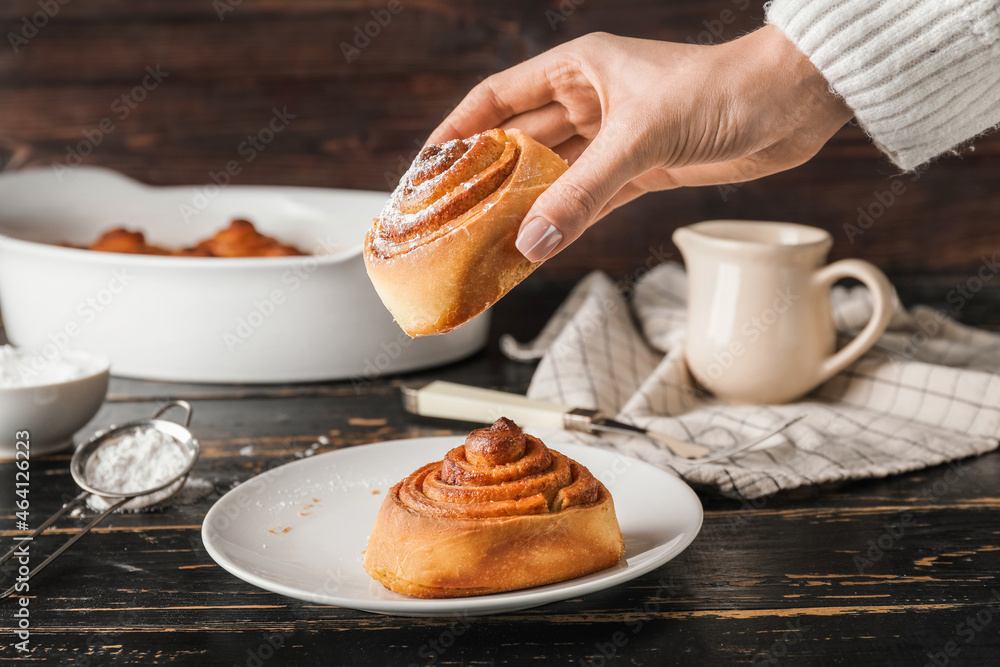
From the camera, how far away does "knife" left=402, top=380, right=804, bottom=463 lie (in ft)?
3.62

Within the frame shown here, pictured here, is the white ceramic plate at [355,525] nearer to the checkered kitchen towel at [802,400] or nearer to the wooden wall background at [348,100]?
the checkered kitchen towel at [802,400]

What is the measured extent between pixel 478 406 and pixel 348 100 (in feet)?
3.45

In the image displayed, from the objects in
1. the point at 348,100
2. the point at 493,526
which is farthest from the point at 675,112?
the point at 348,100

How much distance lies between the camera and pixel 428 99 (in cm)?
200

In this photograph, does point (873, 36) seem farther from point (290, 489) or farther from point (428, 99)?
point (428, 99)

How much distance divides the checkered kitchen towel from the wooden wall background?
441mm

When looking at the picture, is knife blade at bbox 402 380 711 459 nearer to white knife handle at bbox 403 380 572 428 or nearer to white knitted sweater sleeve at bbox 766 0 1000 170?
white knife handle at bbox 403 380 572 428

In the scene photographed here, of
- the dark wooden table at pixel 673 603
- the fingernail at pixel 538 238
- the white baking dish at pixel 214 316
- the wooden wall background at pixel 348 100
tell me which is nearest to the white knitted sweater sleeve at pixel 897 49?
the fingernail at pixel 538 238

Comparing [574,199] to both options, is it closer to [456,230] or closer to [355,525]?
[456,230]

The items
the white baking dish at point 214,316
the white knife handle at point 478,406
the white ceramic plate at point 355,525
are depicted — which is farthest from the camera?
the white baking dish at point 214,316

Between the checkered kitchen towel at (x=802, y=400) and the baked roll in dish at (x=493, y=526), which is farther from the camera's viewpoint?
the checkered kitchen towel at (x=802, y=400)

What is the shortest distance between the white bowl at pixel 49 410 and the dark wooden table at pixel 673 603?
0.22ft

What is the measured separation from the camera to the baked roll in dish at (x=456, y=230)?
790 millimetres

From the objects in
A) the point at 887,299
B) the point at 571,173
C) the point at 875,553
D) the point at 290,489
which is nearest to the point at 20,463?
the point at 290,489
